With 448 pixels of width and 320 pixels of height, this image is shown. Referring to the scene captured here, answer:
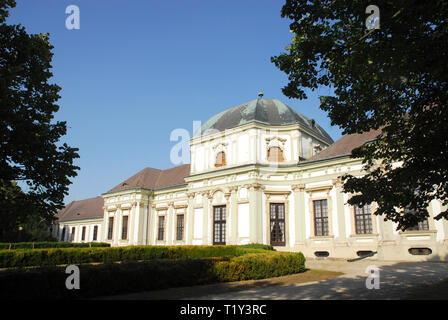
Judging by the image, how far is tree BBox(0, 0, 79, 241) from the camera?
8406 millimetres

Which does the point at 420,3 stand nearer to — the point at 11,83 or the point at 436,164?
the point at 436,164

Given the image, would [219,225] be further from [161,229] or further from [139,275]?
[139,275]

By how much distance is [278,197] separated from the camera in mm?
28188

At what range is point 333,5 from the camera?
7082mm

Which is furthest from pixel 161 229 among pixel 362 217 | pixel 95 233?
pixel 362 217

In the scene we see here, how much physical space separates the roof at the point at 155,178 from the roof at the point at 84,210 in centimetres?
1215

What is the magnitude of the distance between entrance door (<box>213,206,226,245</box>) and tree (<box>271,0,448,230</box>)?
2083 centimetres

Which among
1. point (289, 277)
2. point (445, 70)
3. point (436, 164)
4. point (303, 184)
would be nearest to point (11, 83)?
point (445, 70)

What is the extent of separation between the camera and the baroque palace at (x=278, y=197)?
75.6 feet

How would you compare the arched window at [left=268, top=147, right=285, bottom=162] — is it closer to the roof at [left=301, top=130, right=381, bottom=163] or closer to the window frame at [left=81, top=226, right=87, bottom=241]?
the roof at [left=301, top=130, right=381, bottom=163]

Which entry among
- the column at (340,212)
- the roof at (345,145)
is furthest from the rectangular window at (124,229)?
Result: the column at (340,212)

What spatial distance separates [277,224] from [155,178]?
21019mm

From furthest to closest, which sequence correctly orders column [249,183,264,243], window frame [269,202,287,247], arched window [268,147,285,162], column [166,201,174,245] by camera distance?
1. column [166,201,174,245]
2. arched window [268,147,285,162]
3. window frame [269,202,287,247]
4. column [249,183,264,243]

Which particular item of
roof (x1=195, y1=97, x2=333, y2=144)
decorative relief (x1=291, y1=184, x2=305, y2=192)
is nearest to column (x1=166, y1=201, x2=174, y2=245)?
roof (x1=195, y1=97, x2=333, y2=144)
